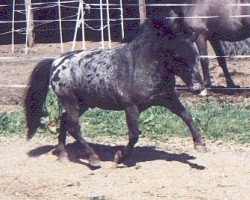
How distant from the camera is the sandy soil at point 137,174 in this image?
6.18 metres

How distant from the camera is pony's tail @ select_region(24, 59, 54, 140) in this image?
24.9 ft

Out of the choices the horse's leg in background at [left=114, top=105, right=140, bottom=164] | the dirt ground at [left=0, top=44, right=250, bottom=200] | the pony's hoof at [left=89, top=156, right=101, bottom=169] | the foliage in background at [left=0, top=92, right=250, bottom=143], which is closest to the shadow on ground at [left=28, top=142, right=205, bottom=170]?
the dirt ground at [left=0, top=44, right=250, bottom=200]

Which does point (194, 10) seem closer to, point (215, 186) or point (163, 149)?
point (163, 149)

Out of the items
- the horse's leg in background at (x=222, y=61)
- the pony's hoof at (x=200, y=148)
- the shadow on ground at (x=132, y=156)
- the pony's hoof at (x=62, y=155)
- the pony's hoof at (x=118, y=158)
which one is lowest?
the shadow on ground at (x=132, y=156)

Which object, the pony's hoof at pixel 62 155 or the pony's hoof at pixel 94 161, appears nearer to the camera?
the pony's hoof at pixel 94 161

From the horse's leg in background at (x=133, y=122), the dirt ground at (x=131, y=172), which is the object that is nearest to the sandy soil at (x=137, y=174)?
the dirt ground at (x=131, y=172)

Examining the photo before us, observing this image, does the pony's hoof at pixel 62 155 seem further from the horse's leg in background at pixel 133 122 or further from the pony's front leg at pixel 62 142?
the horse's leg in background at pixel 133 122

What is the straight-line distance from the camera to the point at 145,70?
22.4 ft

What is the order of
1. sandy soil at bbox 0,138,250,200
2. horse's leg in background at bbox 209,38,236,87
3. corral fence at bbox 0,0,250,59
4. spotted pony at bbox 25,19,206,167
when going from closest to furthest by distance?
sandy soil at bbox 0,138,250,200 → spotted pony at bbox 25,19,206,167 → horse's leg in background at bbox 209,38,236,87 → corral fence at bbox 0,0,250,59

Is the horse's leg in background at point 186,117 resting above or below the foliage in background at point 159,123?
above

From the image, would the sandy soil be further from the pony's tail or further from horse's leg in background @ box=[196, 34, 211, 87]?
horse's leg in background @ box=[196, 34, 211, 87]

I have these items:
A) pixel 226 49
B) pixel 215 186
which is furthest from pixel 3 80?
pixel 215 186

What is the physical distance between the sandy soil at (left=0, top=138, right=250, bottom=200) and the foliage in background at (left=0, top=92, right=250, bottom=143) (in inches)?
14.0

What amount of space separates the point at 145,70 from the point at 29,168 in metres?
1.57
